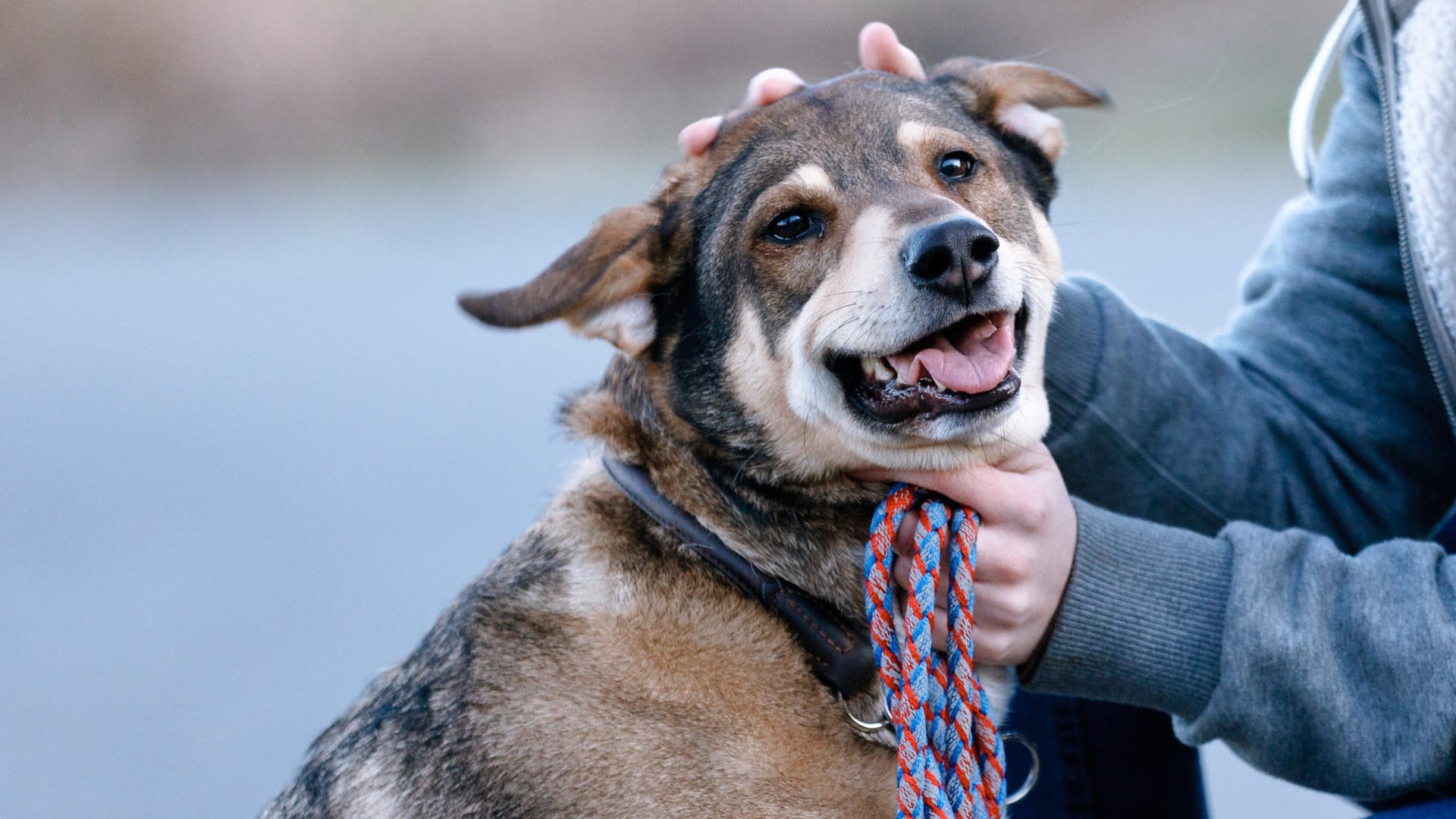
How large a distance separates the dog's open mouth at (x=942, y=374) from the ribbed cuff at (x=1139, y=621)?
0.92 feet

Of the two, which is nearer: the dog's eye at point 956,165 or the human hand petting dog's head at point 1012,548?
the human hand petting dog's head at point 1012,548

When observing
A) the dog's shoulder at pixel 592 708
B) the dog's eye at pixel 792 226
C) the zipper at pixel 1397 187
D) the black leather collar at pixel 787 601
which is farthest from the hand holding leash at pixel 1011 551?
the zipper at pixel 1397 187

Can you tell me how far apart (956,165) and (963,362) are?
45 centimetres

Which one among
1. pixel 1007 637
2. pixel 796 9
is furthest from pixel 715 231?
pixel 796 9

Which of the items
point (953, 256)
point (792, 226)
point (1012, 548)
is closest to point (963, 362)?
point (953, 256)

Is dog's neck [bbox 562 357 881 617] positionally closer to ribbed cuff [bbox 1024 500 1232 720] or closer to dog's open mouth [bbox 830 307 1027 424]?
dog's open mouth [bbox 830 307 1027 424]

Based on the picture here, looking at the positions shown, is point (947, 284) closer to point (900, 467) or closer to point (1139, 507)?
point (900, 467)

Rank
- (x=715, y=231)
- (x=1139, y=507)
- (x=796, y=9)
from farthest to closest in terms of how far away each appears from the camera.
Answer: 1. (x=796, y=9)
2. (x=1139, y=507)
3. (x=715, y=231)

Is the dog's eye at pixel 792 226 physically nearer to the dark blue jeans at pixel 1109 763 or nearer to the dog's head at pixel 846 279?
the dog's head at pixel 846 279

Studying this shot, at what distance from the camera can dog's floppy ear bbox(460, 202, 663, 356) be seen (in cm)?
187

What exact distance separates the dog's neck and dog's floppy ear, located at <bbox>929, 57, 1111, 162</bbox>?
780mm

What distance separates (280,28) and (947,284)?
928cm

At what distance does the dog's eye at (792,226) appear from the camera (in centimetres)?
205

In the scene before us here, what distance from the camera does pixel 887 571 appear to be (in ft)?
6.03
